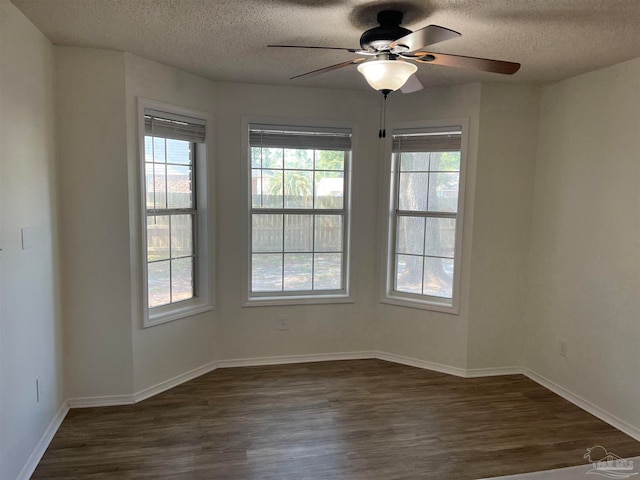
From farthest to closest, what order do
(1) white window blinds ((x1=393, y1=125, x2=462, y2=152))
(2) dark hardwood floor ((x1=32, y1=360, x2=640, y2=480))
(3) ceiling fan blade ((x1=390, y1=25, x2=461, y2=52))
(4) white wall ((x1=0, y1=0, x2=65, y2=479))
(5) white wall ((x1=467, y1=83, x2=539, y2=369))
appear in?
1. (1) white window blinds ((x1=393, y1=125, x2=462, y2=152))
2. (5) white wall ((x1=467, y1=83, x2=539, y2=369))
3. (2) dark hardwood floor ((x1=32, y1=360, x2=640, y2=480))
4. (4) white wall ((x1=0, y1=0, x2=65, y2=479))
5. (3) ceiling fan blade ((x1=390, y1=25, x2=461, y2=52))

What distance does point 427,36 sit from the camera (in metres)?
1.70

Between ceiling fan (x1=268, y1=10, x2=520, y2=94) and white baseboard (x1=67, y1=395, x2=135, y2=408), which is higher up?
ceiling fan (x1=268, y1=10, x2=520, y2=94)

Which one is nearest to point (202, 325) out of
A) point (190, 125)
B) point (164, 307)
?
point (164, 307)

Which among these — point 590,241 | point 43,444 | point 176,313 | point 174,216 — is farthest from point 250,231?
point 590,241

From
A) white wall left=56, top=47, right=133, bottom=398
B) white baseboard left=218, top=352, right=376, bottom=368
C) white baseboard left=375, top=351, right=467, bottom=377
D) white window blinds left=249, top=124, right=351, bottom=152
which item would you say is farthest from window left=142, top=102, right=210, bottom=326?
white baseboard left=375, top=351, right=467, bottom=377

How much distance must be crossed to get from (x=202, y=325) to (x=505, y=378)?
258 cm

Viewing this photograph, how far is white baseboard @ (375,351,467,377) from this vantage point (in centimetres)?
376

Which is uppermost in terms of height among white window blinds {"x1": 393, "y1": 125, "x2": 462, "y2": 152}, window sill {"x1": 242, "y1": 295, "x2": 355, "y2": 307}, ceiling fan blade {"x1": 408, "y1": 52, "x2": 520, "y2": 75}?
ceiling fan blade {"x1": 408, "y1": 52, "x2": 520, "y2": 75}

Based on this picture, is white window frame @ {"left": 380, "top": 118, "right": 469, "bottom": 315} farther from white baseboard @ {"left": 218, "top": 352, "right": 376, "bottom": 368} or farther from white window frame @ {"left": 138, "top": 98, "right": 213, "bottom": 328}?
white window frame @ {"left": 138, "top": 98, "right": 213, "bottom": 328}

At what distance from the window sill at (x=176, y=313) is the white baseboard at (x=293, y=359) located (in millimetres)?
552

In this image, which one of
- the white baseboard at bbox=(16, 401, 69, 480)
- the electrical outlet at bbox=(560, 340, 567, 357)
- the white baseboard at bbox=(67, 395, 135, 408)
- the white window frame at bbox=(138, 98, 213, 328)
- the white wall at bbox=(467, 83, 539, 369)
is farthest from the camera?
the white wall at bbox=(467, 83, 539, 369)

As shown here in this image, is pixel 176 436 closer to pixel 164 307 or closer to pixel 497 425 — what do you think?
pixel 164 307

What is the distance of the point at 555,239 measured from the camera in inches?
137

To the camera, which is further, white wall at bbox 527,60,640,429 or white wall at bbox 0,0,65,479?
white wall at bbox 527,60,640,429
